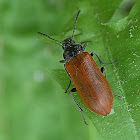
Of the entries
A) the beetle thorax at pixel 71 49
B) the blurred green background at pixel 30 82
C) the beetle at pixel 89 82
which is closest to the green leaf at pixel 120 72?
the beetle at pixel 89 82

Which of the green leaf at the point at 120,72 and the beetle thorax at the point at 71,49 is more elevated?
the beetle thorax at the point at 71,49

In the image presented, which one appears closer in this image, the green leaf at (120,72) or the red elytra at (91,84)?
the green leaf at (120,72)

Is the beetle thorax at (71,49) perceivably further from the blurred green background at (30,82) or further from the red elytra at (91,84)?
the blurred green background at (30,82)

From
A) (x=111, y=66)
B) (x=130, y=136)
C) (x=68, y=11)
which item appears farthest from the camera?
(x=68, y=11)

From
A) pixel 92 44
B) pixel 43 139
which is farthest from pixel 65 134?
pixel 92 44

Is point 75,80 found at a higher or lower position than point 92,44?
lower

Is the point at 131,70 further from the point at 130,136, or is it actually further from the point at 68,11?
the point at 68,11
